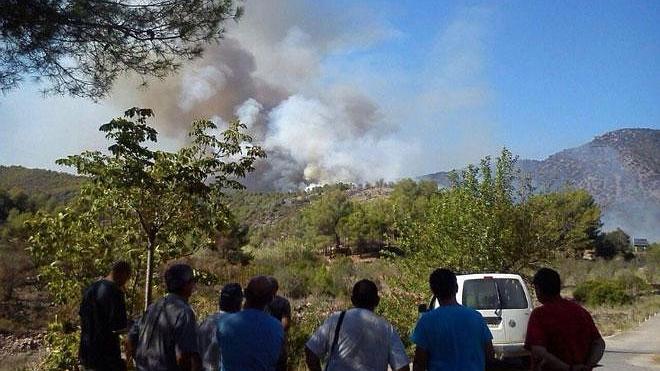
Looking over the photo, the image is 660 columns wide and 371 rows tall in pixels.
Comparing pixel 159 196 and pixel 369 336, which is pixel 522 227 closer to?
pixel 159 196

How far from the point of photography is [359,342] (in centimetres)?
376

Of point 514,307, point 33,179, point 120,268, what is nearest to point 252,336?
point 120,268

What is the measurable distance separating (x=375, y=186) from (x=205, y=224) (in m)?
91.9

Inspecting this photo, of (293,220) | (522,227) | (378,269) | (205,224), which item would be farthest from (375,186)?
(205,224)

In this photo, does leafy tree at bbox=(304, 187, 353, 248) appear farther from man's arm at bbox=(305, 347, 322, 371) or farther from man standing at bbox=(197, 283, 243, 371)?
man's arm at bbox=(305, 347, 322, 371)

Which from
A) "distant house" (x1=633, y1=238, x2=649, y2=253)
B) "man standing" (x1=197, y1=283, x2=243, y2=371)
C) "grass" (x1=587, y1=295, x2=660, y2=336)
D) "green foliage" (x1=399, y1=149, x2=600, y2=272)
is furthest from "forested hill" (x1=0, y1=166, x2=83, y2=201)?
"man standing" (x1=197, y1=283, x2=243, y2=371)

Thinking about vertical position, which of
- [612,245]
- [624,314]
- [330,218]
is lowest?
[624,314]

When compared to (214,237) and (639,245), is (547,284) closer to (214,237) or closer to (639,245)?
(214,237)

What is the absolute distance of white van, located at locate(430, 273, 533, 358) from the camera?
930 centimetres

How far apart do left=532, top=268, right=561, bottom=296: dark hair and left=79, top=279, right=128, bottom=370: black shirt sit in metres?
2.93

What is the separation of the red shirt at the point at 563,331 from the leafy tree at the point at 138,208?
217 inches

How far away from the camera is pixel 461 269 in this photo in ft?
47.4

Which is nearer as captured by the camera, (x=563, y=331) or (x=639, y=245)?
(x=563, y=331)

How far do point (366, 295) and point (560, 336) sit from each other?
1.15 meters
